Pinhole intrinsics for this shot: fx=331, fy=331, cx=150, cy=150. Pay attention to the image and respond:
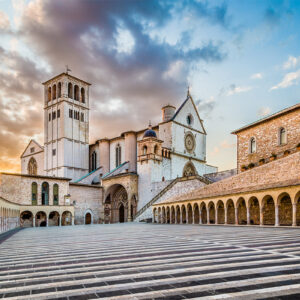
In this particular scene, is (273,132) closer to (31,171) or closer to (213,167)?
(213,167)

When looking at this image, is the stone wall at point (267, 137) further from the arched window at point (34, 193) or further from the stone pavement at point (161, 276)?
the arched window at point (34, 193)

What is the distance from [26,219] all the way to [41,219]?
2269mm

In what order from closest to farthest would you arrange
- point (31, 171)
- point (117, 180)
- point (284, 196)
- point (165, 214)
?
point (284, 196), point (165, 214), point (117, 180), point (31, 171)

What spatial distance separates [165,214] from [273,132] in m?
15.3

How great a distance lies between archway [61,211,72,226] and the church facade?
51 mm

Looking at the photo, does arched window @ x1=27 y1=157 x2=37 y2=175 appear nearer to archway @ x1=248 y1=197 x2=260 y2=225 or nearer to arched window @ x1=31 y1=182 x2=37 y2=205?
arched window @ x1=31 y1=182 x2=37 y2=205

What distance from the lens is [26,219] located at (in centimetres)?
4038

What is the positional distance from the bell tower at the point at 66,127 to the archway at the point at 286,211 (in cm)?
4073

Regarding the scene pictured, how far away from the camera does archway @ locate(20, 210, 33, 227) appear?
39750 mm

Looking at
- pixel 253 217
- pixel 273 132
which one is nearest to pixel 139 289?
pixel 253 217

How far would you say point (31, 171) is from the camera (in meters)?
66.3

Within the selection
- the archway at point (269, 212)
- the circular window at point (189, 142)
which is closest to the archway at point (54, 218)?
the circular window at point (189, 142)

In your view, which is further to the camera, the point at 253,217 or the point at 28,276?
the point at 253,217

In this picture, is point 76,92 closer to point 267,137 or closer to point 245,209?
point 267,137
